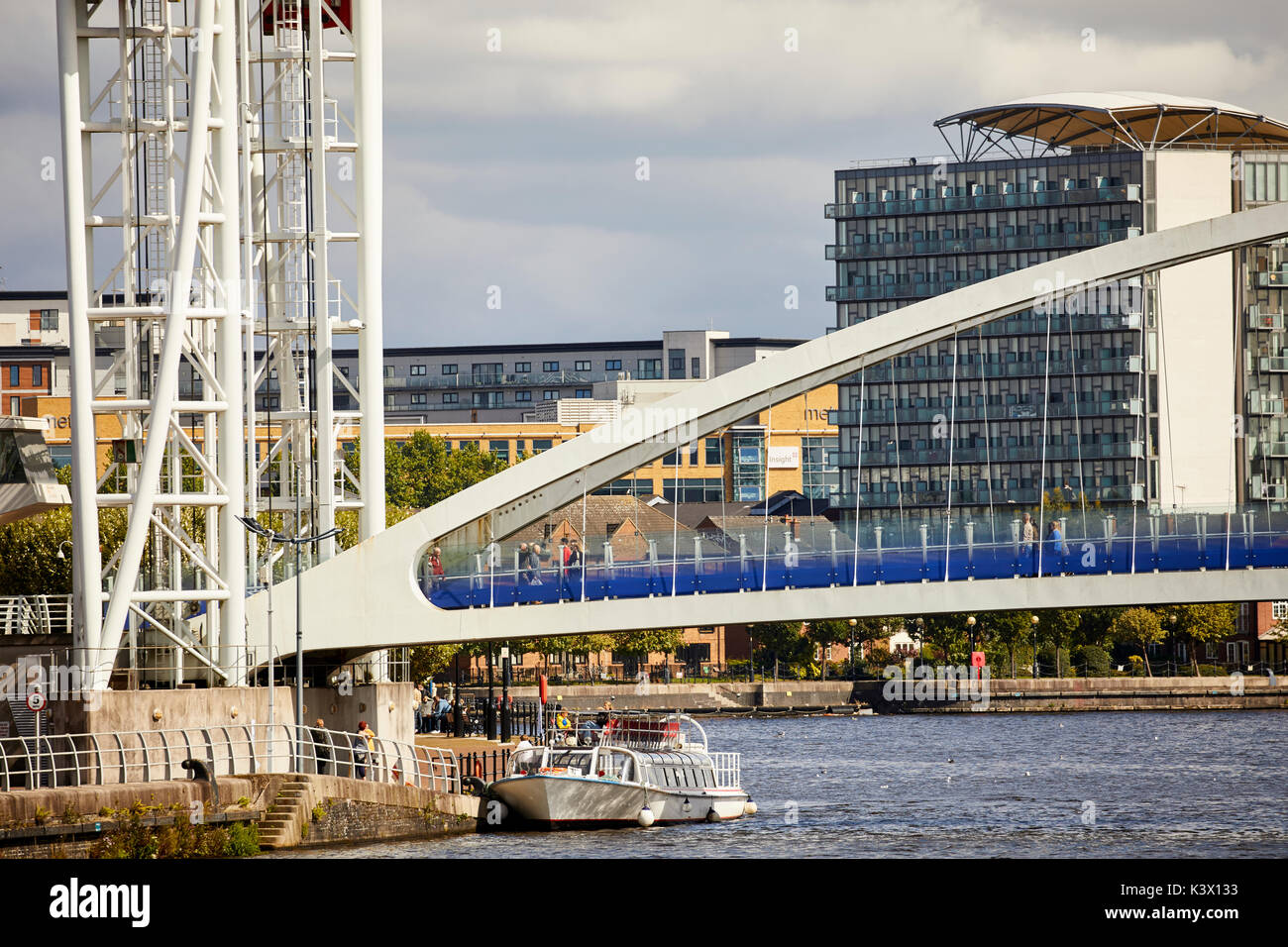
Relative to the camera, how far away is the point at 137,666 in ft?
126

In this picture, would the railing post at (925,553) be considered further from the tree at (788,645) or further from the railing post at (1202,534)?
the tree at (788,645)

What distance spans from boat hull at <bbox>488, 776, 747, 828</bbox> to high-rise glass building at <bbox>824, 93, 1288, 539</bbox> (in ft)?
206

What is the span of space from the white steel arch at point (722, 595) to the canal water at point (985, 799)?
431 cm

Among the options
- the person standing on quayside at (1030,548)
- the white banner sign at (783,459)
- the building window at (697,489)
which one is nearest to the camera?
the person standing on quayside at (1030,548)

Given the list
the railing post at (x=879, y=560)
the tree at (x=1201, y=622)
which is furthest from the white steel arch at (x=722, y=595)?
the tree at (x=1201, y=622)

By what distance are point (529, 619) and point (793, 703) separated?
65.6 m

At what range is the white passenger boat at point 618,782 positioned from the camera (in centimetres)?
4178

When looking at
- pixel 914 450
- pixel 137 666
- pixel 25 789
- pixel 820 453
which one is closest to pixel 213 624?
pixel 137 666

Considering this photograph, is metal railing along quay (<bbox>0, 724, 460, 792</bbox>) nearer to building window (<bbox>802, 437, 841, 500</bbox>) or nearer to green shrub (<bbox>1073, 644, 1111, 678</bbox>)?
green shrub (<bbox>1073, 644, 1111, 678</bbox>)

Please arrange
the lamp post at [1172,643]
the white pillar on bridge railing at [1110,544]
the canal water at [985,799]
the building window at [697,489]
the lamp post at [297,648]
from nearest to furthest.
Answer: the lamp post at [297,648] < the canal water at [985,799] < the white pillar on bridge railing at [1110,544] < the lamp post at [1172,643] < the building window at [697,489]

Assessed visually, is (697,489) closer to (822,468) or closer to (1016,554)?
(822,468)

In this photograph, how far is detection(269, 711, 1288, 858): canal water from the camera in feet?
125
